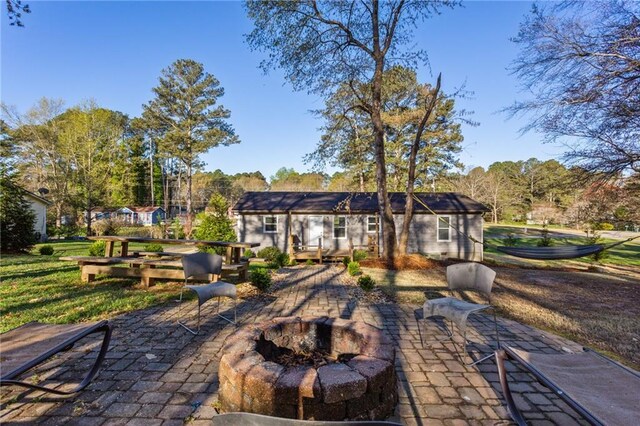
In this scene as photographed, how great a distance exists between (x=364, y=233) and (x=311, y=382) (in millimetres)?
13590

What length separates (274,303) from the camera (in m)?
5.46

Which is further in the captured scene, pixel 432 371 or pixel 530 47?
pixel 530 47

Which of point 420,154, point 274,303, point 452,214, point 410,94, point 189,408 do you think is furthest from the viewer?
point 420,154

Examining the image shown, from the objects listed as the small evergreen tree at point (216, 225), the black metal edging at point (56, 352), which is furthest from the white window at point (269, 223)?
the black metal edging at point (56, 352)

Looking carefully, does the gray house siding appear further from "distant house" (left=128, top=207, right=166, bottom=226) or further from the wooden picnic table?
"distant house" (left=128, top=207, right=166, bottom=226)

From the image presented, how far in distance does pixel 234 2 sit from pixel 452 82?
7776 mm

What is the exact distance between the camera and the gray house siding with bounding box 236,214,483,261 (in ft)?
49.5

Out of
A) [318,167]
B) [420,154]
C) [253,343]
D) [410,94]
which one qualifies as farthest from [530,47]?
[420,154]

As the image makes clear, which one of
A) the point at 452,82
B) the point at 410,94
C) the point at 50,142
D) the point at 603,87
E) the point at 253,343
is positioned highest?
the point at 410,94

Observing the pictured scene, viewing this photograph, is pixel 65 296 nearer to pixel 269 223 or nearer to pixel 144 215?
pixel 269 223

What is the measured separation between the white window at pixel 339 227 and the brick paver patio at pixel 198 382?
35.4ft

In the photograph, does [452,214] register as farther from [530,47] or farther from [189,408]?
[189,408]

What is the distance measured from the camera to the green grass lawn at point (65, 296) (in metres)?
4.42

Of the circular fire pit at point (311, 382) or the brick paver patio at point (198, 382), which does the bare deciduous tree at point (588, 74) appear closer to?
the brick paver patio at point (198, 382)
